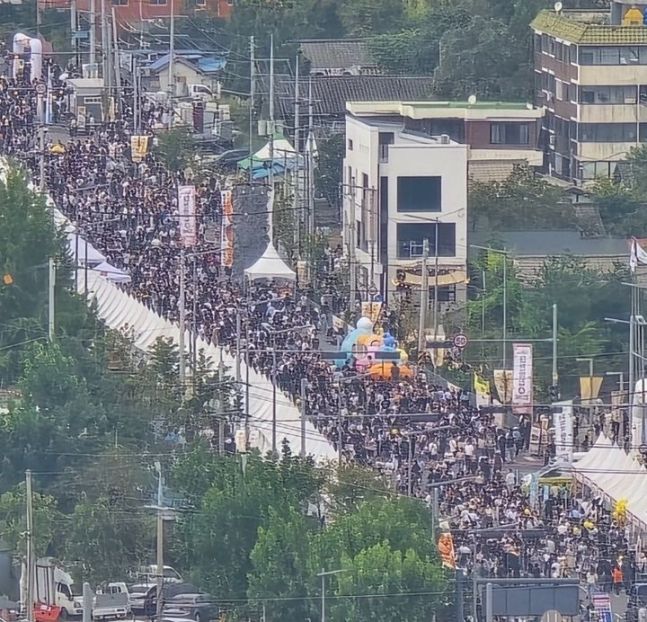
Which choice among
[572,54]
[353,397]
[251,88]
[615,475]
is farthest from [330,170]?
[615,475]

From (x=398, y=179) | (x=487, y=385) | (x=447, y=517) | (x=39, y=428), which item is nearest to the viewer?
(x=447, y=517)

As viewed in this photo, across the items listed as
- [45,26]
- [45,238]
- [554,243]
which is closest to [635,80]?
[554,243]

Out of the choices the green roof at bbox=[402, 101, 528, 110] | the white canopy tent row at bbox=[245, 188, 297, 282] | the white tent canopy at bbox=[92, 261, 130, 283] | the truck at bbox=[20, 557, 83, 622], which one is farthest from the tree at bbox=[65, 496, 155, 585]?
the green roof at bbox=[402, 101, 528, 110]

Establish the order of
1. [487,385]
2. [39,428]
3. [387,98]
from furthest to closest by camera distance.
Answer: [387,98] → [487,385] → [39,428]

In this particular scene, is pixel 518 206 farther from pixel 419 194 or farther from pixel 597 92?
pixel 597 92

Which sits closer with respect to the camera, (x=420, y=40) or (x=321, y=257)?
(x=321, y=257)

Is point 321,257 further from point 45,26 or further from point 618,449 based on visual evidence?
point 45,26
